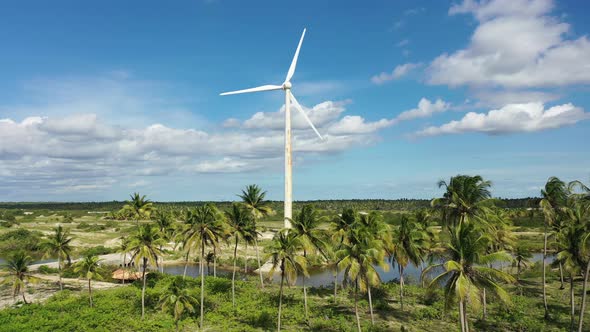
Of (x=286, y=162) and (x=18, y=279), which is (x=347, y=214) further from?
(x=18, y=279)

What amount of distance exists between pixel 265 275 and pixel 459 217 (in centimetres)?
4917

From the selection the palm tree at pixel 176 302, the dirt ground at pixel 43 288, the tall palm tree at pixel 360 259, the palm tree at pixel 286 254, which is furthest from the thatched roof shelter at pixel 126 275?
the tall palm tree at pixel 360 259

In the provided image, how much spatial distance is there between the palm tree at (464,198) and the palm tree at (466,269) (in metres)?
13.9

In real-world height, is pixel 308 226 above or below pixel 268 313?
above

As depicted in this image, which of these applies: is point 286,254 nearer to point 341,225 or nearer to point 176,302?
point 176,302

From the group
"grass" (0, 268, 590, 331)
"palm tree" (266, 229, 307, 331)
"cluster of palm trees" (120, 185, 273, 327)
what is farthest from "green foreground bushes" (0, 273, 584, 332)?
"palm tree" (266, 229, 307, 331)

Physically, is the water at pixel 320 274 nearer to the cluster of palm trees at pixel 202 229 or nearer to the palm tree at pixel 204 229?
the cluster of palm trees at pixel 202 229

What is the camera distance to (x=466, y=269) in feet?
91.2

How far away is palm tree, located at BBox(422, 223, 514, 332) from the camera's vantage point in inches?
1045

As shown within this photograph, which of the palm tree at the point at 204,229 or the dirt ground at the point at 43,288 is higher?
the palm tree at the point at 204,229

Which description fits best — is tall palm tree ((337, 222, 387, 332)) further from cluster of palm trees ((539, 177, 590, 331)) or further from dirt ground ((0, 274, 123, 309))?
dirt ground ((0, 274, 123, 309))

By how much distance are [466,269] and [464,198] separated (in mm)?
16454

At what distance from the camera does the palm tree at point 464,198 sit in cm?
4184

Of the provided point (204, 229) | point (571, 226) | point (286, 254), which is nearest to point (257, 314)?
point (204, 229)
